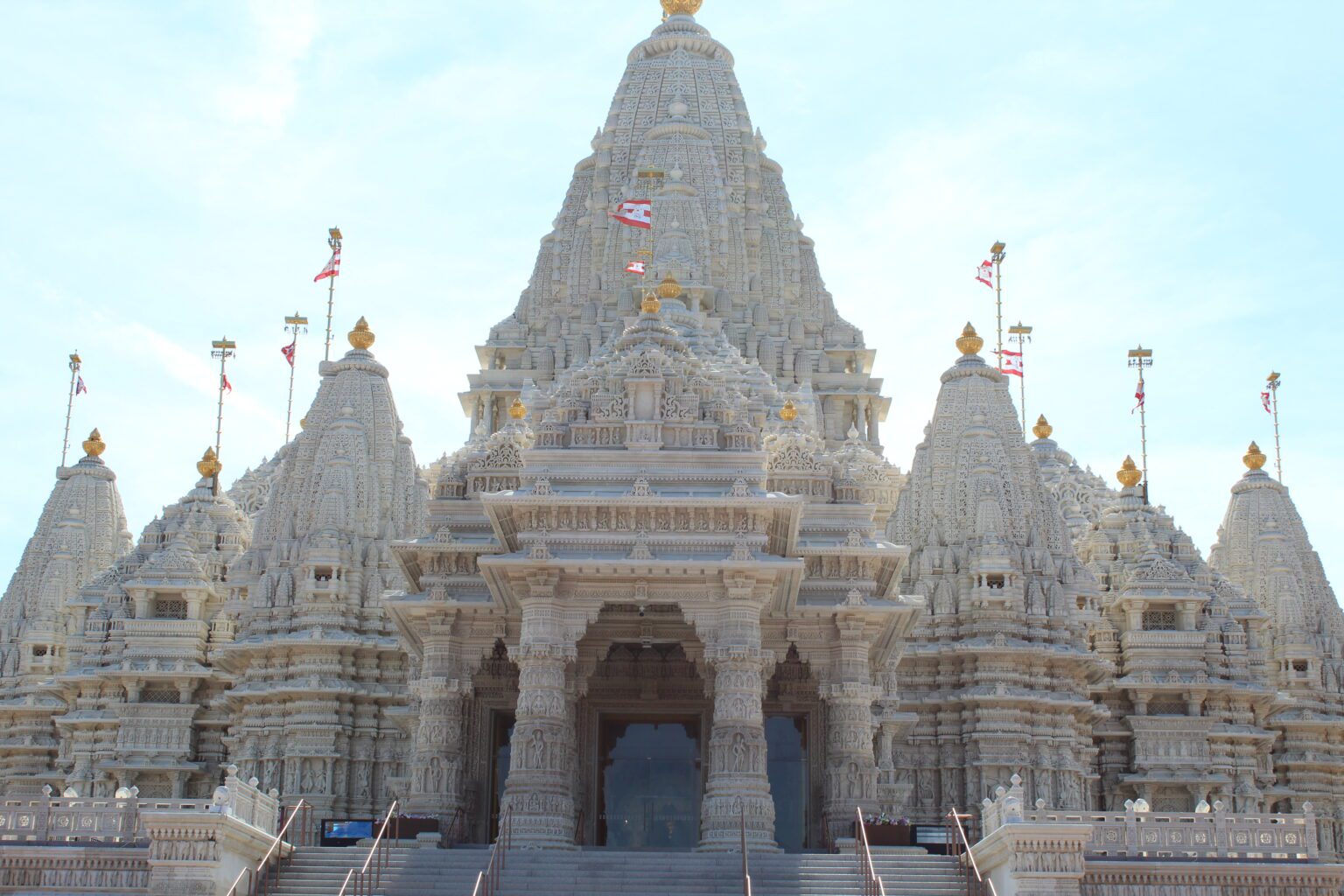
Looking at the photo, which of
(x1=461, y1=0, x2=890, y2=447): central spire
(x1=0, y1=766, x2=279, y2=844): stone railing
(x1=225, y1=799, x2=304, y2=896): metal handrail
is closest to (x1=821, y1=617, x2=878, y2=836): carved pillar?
(x1=225, y1=799, x2=304, y2=896): metal handrail

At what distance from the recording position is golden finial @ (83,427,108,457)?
55844 mm

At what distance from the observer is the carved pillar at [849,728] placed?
105 ft

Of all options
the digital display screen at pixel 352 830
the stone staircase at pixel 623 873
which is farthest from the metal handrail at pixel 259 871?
the digital display screen at pixel 352 830

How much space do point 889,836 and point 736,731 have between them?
284 centimetres

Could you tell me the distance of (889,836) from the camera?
1123 inches

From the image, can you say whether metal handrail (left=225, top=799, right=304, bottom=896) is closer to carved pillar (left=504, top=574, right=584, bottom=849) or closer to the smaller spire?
carved pillar (left=504, top=574, right=584, bottom=849)

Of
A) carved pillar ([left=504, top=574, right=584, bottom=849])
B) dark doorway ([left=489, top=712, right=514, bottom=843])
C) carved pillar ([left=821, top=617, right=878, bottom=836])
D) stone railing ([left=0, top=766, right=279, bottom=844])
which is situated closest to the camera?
stone railing ([left=0, top=766, right=279, bottom=844])

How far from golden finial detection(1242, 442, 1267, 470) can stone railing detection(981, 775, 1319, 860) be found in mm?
32305

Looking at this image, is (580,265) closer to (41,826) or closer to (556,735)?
(556,735)

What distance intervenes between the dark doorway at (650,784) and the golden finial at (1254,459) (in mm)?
27167

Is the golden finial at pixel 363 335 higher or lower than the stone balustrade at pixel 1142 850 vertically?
higher

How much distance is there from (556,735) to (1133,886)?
9.37 meters

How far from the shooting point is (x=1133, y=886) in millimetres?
24500

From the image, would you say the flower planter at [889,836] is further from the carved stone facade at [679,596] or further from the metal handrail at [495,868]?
the metal handrail at [495,868]
